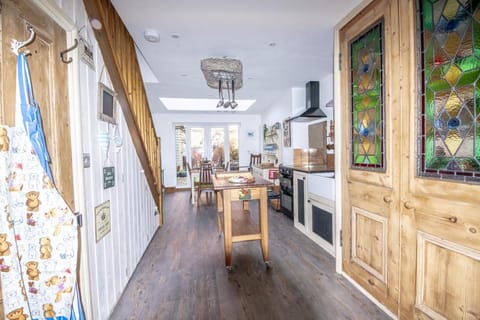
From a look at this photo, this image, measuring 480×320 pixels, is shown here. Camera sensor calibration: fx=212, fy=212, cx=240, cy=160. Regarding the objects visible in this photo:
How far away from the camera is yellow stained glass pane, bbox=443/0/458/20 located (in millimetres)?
1191

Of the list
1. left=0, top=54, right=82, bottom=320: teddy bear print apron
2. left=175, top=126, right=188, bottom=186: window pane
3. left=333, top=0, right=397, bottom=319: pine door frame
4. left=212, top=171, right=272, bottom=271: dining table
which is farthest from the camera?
left=175, top=126, right=188, bottom=186: window pane

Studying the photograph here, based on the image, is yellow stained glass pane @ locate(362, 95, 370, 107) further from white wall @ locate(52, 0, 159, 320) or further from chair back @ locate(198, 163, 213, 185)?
chair back @ locate(198, 163, 213, 185)

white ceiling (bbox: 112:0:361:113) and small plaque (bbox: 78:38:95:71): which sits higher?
white ceiling (bbox: 112:0:361:113)

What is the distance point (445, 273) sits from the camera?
126 cm

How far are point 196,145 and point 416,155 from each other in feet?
20.7

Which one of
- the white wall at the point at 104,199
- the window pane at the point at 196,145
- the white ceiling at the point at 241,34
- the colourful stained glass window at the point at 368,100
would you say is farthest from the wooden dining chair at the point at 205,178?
the colourful stained glass window at the point at 368,100

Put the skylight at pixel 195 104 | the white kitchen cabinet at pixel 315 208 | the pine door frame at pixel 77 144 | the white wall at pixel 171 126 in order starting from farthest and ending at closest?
1. the white wall at pixel 171 126
2. the skylight at pixel 195 104
3. the white kitchen cabinet at pixel 315 208
4. the pine door frame at pixel 77 144

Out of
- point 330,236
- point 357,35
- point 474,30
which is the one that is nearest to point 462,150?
point 474,30

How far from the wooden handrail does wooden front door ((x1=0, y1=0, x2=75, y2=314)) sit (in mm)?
431

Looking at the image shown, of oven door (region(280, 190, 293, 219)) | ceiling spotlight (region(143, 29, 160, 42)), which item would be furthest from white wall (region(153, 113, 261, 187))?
ceiling spotlight (region(143, 29, 160, 42))

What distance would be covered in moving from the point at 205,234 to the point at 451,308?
268 cm

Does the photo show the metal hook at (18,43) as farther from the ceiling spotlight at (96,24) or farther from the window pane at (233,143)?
the window pane at (233,143)

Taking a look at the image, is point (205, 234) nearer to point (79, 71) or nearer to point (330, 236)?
point (330, 236)

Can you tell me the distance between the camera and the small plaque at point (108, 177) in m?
1.64
